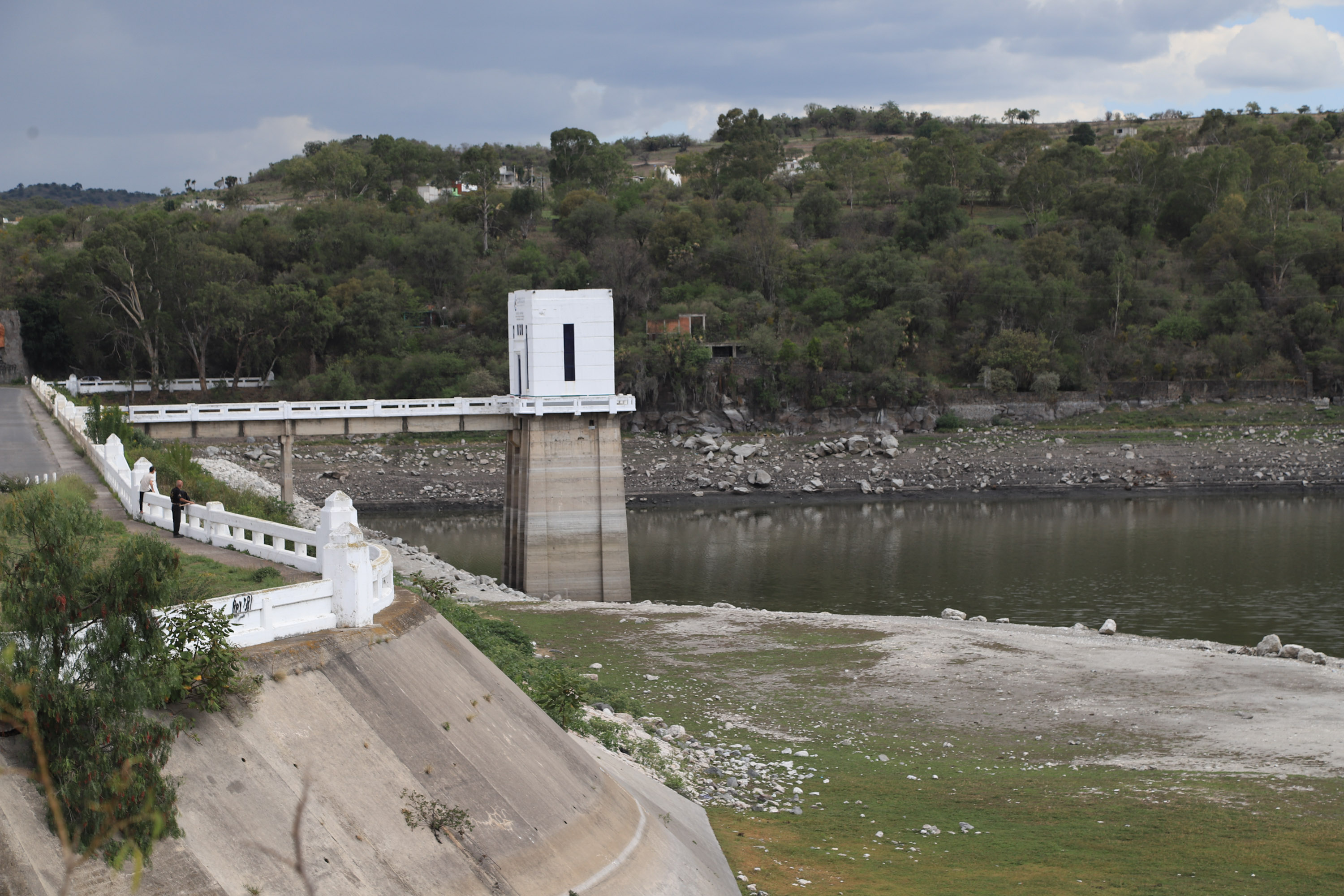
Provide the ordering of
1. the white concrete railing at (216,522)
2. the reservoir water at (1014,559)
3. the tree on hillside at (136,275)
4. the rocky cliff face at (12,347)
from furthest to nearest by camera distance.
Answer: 1. the rocky cliff face at (12,347)
2. the tree on hillside at (136,275)
3. the reservoir water at (1014,559)
4. the white concrete railing at (216,522)

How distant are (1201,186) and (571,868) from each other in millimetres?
124487

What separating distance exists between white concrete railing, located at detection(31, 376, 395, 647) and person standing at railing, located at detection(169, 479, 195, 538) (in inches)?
4.7

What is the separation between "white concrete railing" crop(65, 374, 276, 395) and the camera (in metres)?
71.9

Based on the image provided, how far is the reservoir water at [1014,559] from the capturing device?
134ft

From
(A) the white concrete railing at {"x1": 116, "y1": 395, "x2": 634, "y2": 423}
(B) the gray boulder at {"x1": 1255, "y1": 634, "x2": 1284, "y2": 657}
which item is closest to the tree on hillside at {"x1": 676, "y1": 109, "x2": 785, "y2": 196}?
(A) the white concrete railing at {"x1": 116, "y1": 395, "x2": 634, "y2": 423}

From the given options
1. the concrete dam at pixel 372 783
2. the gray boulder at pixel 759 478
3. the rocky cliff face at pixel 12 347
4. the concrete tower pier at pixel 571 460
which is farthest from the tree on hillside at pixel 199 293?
the concrete dam at pixel 372 783

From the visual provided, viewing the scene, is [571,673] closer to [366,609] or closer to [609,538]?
[366,609]

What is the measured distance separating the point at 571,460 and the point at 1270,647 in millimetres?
25974

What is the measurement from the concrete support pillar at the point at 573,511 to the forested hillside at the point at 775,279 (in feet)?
138

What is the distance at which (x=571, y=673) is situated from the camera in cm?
2422

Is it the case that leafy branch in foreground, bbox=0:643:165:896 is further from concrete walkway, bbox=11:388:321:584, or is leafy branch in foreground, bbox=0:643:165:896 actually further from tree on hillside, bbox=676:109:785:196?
tree on hillside, bbox=676:109:785:196

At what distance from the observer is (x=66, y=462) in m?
33.1

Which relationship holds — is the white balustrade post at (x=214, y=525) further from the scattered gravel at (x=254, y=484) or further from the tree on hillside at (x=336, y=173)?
the tree on hillside at (x=336, y=173)

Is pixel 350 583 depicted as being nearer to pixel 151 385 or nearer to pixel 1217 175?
pixel 151 385
